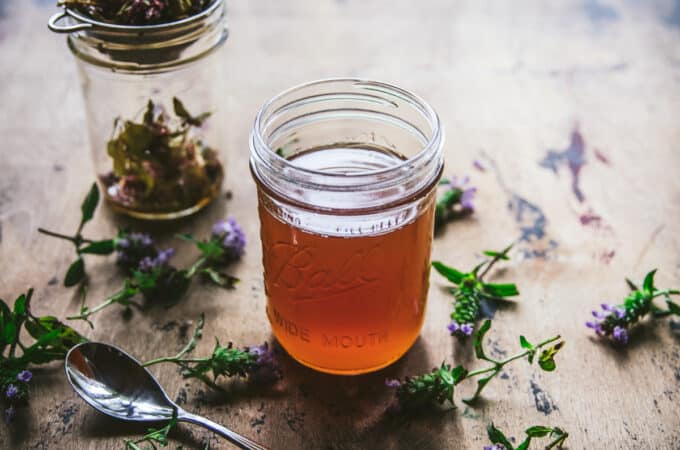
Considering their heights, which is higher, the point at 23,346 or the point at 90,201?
the point at 90,201

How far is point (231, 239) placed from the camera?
1408 millimetres

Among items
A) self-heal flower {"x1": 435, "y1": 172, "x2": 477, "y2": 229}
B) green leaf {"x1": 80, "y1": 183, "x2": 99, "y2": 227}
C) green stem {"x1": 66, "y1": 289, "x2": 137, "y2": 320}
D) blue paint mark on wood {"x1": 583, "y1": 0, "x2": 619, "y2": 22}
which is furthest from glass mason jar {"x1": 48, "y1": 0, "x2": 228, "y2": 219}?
blue paint mark on wood {"x1": 583, "y1": 0, "x2": 619, "y2": 22}

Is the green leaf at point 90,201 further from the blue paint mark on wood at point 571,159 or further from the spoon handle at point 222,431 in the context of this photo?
the blue paint mark on wood at point 571,159

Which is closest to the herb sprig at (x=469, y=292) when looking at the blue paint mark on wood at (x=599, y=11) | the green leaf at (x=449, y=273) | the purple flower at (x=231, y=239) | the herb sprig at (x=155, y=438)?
the green leaf at (x=449, y=273)

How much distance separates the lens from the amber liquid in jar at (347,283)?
1047 mm

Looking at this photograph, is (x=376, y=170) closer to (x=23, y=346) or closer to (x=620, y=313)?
(x=620, y=313)

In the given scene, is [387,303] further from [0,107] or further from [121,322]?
[0,107]

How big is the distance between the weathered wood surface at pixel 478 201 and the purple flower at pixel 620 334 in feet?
0.07

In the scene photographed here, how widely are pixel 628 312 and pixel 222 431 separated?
0.68 m

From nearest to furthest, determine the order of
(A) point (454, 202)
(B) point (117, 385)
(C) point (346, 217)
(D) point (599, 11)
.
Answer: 1. (C) point (346, 217)
2. (B) point (117, 385)
3. (A) point (454, 202)
4. (D) point (599, 11)

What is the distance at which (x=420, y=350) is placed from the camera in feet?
4.08

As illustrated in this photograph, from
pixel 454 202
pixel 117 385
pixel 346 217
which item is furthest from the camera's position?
pixel 454 202

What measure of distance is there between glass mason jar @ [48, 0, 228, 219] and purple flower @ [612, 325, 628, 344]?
79cm

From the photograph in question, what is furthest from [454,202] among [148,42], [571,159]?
[148,42]
